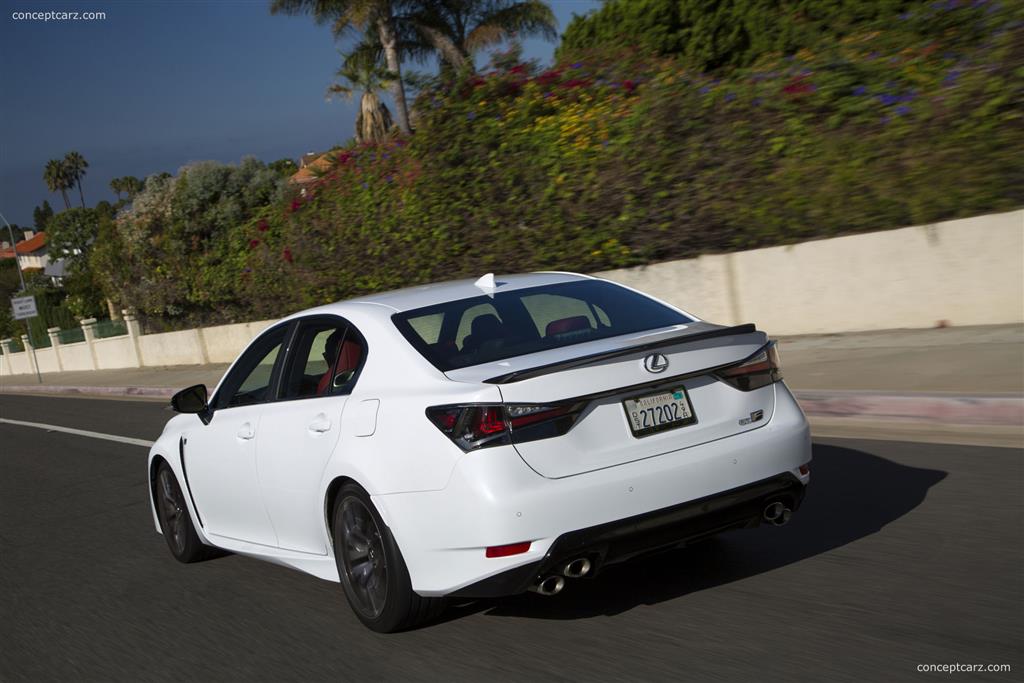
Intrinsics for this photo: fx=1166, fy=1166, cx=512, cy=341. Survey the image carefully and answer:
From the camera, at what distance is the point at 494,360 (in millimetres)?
5078

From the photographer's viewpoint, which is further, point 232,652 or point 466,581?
point 232,652

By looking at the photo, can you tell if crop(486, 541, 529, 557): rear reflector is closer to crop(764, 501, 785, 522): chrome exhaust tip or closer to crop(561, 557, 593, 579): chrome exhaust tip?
crop(561, 557, 593, 579): chrome exhaust tip

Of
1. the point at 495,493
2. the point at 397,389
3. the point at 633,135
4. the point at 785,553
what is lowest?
the point at 785,553

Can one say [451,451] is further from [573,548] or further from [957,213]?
[957,213]

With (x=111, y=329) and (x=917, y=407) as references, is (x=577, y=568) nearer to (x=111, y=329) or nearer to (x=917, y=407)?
(x=917, y=407)

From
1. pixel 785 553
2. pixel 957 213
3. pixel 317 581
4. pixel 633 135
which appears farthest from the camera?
pixel 633 135

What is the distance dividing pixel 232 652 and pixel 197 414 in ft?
6.47

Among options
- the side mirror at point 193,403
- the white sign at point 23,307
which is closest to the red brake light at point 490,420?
the side mirror at point 193,403

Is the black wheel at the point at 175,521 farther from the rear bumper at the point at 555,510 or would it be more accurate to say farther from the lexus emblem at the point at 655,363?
the lexus emblem at the point at 655,363

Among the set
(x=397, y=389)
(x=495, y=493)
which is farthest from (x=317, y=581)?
(x=495, y=493)

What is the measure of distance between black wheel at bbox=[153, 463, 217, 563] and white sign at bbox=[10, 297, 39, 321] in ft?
151

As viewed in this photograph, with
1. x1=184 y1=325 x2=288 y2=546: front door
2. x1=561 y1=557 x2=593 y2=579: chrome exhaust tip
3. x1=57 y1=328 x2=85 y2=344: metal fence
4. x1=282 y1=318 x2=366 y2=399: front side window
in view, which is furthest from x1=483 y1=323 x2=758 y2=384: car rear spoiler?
x1=57 y1=328 x2=85 y2=344: metal fence

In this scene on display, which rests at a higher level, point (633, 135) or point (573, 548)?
point (633, 135)

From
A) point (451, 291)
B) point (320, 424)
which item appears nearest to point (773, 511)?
point (451, 291)
